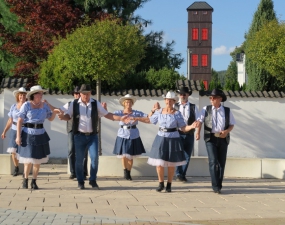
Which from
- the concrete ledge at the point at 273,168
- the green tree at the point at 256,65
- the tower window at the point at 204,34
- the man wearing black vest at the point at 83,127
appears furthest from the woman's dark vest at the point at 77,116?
the tower window at the point at 204,34

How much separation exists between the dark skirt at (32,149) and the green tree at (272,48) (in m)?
11.3

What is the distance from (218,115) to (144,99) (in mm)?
7887

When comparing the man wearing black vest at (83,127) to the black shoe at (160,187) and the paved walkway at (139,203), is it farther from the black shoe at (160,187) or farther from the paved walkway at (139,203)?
the black shoe at (160,187)

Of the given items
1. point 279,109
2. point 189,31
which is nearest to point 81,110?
point 279,109

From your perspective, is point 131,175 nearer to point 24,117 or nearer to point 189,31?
point 24,117

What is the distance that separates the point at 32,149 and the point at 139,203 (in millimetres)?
2401

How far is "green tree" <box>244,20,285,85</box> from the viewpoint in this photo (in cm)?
2112

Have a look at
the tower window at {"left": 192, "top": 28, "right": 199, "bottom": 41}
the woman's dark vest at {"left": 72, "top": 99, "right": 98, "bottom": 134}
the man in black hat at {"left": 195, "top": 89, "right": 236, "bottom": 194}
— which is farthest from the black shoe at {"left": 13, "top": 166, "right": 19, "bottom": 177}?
the tower window at {"left": 192, "top": 28, "right": 199, "bottom": 41}

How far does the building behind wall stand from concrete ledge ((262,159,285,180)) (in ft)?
168

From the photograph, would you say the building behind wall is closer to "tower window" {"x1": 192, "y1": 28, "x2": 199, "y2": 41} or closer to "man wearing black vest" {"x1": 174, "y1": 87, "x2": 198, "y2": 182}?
"tower window" {"x1": 192, "y1": 28, "x2": 199, "y2": 41}

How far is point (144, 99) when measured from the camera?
19.5m

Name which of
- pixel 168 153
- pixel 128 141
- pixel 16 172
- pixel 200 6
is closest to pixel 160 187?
pixel 168 153

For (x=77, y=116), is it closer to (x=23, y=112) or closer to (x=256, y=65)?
(x=23, y=112)

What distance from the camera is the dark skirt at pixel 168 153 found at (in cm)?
1163
